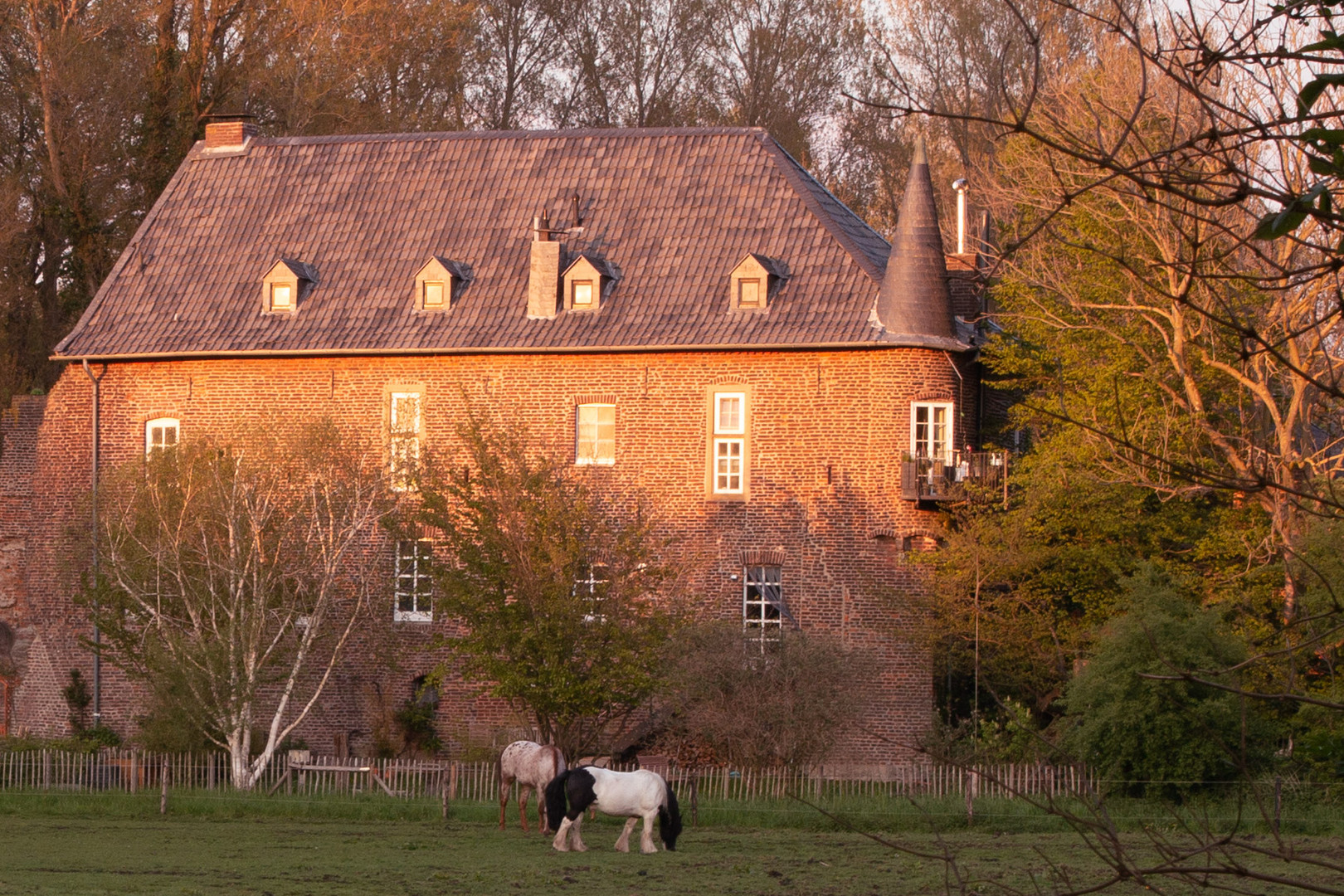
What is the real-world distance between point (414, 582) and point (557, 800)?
11.6m

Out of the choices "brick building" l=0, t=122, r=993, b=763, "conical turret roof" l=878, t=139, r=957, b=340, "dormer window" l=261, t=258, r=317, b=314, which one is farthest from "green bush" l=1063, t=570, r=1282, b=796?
"dormer window" l=261, t=258, r=317, b=314

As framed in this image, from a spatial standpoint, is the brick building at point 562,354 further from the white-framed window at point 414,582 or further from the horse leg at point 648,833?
the horse leg at point 648,833

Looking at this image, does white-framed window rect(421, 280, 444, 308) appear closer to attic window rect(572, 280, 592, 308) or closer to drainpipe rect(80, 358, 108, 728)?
attic window rect(572, 280, 592, 308)

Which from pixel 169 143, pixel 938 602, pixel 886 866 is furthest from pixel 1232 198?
pixel 169 143

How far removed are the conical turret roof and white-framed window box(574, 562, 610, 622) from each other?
667 cm

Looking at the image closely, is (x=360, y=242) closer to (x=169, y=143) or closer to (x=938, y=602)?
(x=169, y=143)

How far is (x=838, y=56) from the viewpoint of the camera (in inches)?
1737

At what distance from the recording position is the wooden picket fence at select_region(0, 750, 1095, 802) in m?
23.0

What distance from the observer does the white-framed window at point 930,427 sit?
2931 cm

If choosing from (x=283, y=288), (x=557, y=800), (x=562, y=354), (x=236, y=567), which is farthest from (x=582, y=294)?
(x=557, y=800)

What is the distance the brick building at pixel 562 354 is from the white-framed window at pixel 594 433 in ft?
0.17

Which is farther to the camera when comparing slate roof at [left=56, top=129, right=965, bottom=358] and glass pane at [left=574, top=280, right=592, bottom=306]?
glass pane at [left=574, top=280, right=592, bottom=306]

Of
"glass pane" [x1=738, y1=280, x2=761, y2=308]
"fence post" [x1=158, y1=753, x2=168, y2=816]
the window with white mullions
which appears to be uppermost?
"glass pane" [x1=738, y1=280, x2=761, y2=308]

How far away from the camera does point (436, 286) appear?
3200 centimetres
